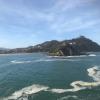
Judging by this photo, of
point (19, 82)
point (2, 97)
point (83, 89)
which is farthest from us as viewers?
point (19, 82)

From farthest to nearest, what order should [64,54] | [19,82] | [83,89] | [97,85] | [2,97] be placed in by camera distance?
[64,54] → [19,82] → [97,85] → [83,89] → [2,97]

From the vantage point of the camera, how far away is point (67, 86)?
5494 cm

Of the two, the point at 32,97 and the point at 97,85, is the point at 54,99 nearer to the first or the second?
the point at 32,97

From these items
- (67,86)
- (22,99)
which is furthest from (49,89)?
(22,99)

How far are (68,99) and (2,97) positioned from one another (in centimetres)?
1267

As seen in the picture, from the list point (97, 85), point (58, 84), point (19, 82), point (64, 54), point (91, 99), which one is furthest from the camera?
point (64, 54)

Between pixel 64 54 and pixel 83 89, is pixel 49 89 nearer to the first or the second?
pixel 83 89

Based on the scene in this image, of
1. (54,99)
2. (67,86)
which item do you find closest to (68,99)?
(54,99)

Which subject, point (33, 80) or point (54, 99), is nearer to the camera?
point (54, 99)

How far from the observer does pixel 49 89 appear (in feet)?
171

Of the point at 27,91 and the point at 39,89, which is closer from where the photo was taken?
the point at 27,91

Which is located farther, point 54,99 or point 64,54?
point 64,54

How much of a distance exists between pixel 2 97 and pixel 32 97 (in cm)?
586

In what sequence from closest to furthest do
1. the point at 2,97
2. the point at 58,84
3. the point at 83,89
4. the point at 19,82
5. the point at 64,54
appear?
the point at 2,97
the point at 83,89
the point at 58,84
the point at 19,82
the point at 64,54
